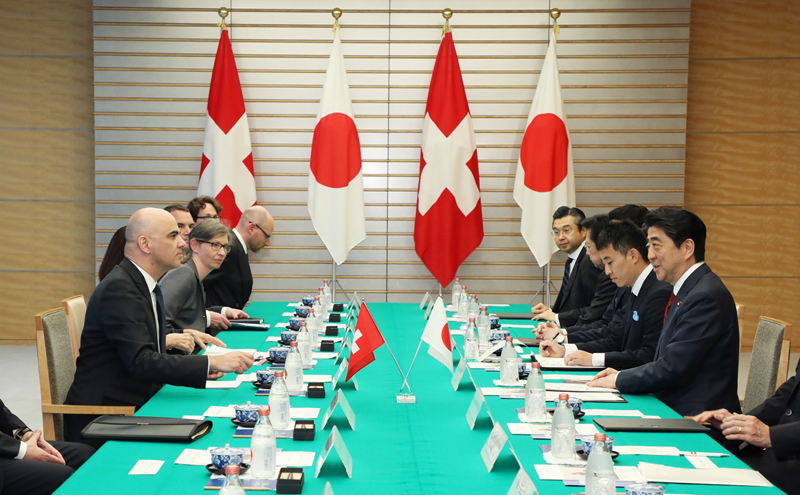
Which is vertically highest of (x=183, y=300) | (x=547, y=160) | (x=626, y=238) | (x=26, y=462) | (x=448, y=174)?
(x=547, y=160)

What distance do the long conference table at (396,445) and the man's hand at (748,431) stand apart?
0.61 ft

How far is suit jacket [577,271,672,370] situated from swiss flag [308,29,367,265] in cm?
332

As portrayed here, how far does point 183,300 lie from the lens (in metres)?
3.83

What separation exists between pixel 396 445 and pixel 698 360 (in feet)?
4.45

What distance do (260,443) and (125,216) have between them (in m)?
5.39

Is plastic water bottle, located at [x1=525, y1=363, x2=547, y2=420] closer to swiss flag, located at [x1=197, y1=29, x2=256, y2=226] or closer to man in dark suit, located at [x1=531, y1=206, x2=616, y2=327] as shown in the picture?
man in dark suit, located at [x1=531, y1=206, x2=616, y2=327]

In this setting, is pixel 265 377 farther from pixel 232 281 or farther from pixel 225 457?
pixel 232 281

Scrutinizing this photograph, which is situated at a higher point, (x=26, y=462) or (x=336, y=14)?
(x=336, y=14)

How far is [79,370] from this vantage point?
9.43 ft

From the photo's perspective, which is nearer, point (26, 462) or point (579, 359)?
point (26, 462)

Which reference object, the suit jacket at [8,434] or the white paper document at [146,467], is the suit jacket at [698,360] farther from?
the suit jacket at [8,434]

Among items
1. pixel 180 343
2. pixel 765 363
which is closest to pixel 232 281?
pixel 180 343

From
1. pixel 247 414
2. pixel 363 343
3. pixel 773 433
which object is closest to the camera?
pixel 247 414

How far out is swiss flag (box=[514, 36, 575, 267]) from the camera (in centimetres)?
627
